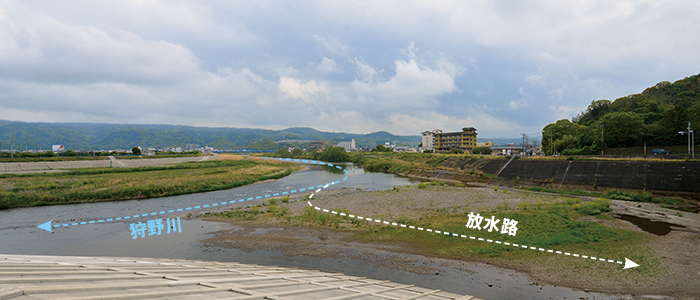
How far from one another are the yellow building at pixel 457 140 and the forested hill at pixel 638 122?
32098 millimetres

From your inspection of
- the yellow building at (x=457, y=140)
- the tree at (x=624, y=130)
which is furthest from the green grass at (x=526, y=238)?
the yellow building at (x=457, y=140)

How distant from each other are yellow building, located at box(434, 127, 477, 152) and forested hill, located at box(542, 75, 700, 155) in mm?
32098

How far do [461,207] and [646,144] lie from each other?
44468 mm

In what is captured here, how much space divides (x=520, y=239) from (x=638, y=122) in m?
49.4

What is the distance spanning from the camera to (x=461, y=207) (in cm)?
2270

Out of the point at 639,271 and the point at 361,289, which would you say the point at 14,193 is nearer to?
the point at 361,289

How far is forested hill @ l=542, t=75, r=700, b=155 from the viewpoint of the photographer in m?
43.5

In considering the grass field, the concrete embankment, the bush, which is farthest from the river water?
the concrete embankment

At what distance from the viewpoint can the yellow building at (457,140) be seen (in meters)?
104

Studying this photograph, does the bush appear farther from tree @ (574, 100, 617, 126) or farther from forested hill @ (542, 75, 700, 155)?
tree @ (574, 100, 617, 126)

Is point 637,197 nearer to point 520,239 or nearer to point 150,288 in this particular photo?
point 520,239

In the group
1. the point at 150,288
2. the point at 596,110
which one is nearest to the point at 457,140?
the point at 596,110

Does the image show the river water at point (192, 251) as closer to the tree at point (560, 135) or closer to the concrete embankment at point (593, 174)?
the concrete embankment at point (593, 174)

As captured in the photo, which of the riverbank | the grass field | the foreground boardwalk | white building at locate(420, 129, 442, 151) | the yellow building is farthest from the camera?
white building at locate(420, 129, 442, 151)
